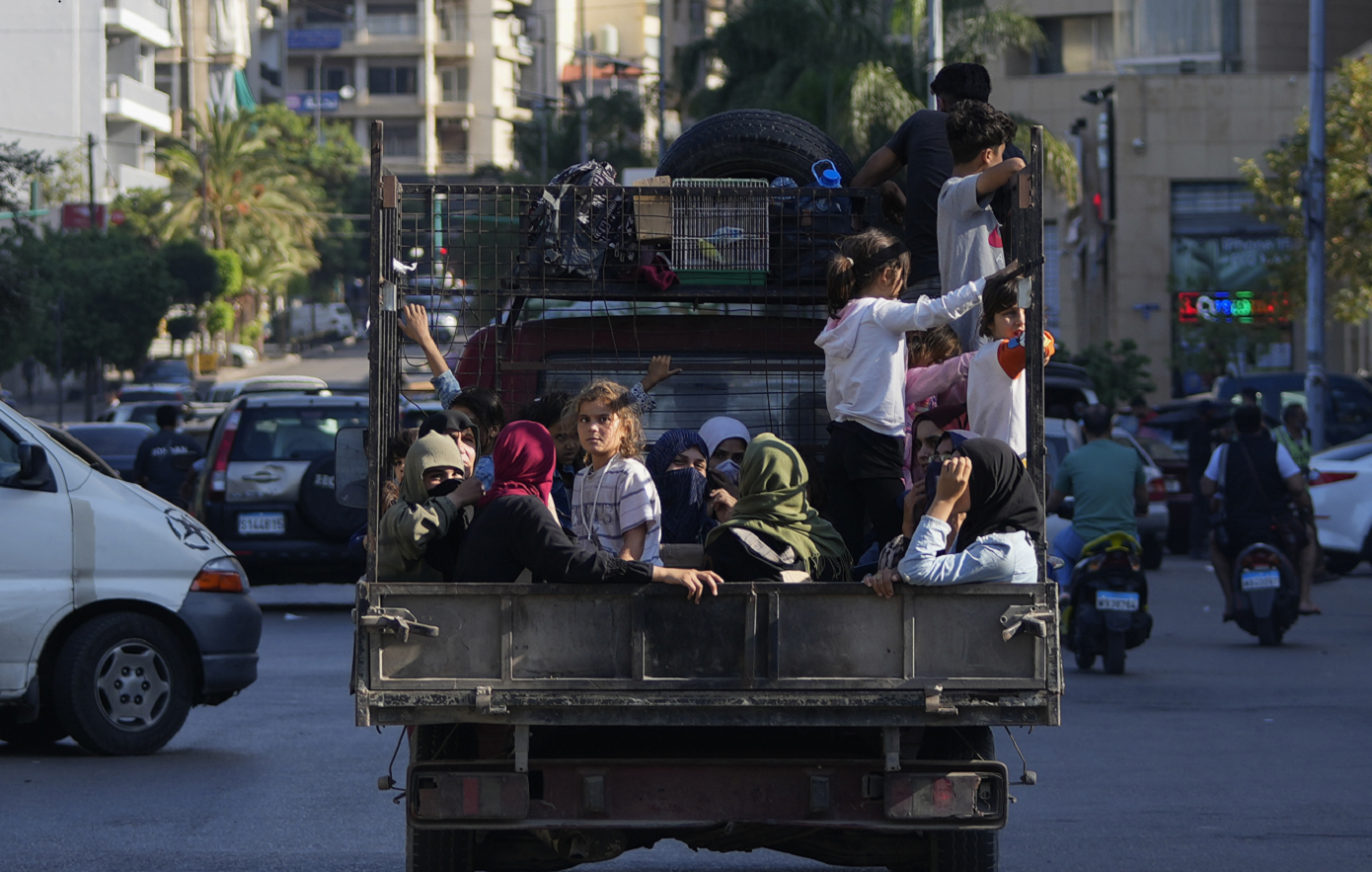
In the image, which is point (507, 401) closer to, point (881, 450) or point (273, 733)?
point (881, 450)

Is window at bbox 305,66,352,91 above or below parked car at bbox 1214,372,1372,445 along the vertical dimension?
above

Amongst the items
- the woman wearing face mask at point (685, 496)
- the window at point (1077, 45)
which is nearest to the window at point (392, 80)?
the window at point (1077, 45)

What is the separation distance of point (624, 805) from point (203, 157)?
6788 cm

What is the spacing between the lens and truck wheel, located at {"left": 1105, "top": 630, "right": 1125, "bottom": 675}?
492 inches

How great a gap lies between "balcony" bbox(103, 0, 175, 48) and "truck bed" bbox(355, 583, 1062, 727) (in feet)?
240

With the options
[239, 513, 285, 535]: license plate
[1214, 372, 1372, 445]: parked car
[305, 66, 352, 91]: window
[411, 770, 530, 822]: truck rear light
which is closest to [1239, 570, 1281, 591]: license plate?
[239, 513, 285, 535]: license plate

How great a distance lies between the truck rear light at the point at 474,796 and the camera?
16.9ft

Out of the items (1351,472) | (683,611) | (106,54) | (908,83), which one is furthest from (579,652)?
(106,54)

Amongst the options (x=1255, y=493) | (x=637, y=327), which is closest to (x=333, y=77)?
(x=1255, y=493)

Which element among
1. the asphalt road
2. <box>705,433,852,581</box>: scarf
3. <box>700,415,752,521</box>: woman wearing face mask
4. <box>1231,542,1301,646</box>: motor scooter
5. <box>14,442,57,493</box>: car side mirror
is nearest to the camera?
<box>705,433,852,581</box>: scarf

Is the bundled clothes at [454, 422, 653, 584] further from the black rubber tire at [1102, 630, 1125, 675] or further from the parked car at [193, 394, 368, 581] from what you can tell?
the parked car at [193, 394, 368, 581]

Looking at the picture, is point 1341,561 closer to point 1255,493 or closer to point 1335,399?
point 1255,493

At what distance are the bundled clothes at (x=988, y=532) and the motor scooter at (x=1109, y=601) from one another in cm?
725

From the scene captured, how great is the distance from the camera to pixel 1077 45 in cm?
5656
